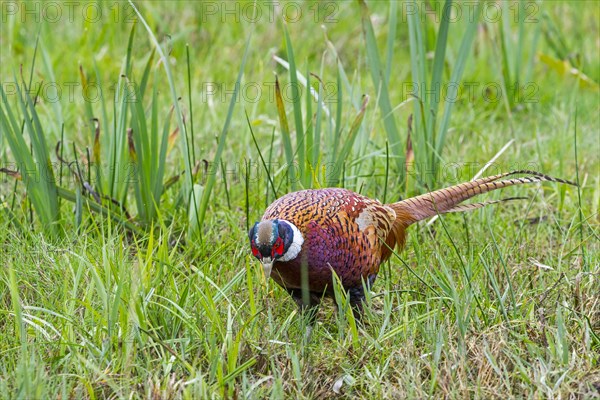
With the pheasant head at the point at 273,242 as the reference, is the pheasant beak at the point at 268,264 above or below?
below

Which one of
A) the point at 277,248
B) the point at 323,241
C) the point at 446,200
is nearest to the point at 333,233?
the point at 323,241

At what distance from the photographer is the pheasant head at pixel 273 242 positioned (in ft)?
9.41

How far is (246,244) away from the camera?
3662 millimetres

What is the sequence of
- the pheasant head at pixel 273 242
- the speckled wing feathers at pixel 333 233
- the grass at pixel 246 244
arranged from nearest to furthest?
the grass at pixel 246 244, the pheasant head at pixel 273 242, the speckled wing feathers at pixel 333 233

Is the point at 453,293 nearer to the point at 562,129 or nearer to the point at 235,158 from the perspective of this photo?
the point at 235,158

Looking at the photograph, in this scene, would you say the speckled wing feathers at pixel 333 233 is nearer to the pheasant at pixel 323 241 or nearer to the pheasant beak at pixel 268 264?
the pheasant at pixel 323 241

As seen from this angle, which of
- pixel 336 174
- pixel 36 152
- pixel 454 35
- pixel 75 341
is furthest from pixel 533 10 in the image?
pixel 75 341

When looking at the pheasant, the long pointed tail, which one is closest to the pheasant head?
the pheasant

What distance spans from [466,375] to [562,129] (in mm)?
2628

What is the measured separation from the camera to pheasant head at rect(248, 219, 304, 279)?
2.87m

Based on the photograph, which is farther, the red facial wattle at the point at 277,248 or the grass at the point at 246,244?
the red facial wattle at the point at 277,248

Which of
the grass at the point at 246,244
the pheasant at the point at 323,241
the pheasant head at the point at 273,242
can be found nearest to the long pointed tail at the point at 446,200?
the pheasant at the point at 323,241

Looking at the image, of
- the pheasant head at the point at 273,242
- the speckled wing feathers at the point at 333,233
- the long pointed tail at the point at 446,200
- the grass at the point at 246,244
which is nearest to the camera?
the grass at the point at 246,244

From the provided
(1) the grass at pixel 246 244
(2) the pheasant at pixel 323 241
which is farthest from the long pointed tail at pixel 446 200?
(1) the grass at pixel 246 244
